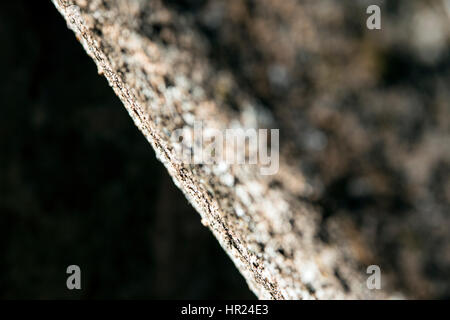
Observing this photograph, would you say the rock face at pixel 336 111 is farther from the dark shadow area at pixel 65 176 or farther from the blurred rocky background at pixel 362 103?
the dark shadow area at pixel 65 176

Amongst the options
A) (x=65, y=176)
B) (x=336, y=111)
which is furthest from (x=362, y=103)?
(x=65, y=176)

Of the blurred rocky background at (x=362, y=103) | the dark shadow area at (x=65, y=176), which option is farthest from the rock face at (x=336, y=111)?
the dark shadow area at (x=65, y=176)

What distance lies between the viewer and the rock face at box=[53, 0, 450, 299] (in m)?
0.29

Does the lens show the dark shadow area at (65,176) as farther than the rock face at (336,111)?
Yes

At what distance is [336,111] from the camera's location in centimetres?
30

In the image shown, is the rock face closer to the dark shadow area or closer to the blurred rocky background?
the blurred rocky background

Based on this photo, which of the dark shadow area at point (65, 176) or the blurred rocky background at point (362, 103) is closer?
the blurred rocky background at point (362, 103)

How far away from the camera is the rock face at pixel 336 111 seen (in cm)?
29

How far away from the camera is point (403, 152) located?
30 cm

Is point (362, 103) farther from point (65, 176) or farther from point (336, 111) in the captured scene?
point (65, 176)

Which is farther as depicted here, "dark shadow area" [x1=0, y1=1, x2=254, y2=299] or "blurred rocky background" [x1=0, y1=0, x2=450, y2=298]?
"dark shadow area" [x1=0, y1=1, x2=254, y2=299]

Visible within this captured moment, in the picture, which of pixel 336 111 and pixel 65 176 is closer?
pixel 336 111

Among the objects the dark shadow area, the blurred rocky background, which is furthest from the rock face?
the dark shadow area
